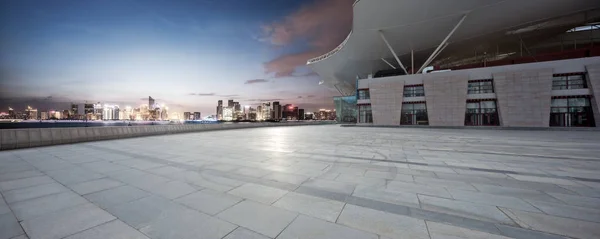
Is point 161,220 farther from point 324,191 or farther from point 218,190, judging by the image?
point 324,191

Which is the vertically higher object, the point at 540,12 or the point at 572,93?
the point at 540,12

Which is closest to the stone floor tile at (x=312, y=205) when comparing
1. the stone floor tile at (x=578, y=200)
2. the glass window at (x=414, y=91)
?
the stone floor tile at (x=578, y=200)

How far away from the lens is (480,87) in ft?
98.3

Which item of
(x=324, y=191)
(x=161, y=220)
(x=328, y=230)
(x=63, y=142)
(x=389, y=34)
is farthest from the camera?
(x=389, y=34)

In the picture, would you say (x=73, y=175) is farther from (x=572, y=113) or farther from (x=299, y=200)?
(x=572, y=113)

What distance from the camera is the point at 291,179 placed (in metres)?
Answer: 5.20

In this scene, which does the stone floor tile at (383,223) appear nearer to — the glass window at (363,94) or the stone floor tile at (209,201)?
the stone floor tile at (209,201)

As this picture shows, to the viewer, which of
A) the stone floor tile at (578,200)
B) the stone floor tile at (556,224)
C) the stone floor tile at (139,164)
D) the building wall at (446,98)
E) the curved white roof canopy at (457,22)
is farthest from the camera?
the building wall at (446,98)

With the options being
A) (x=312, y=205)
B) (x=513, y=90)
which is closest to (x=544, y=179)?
(x=312, y=205)

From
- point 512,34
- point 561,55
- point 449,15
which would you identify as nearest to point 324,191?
point 449,15

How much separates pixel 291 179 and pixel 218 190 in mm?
1716

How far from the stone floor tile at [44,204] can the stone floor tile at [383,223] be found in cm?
479

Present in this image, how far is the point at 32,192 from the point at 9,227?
2087mm

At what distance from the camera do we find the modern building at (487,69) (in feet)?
86.2
